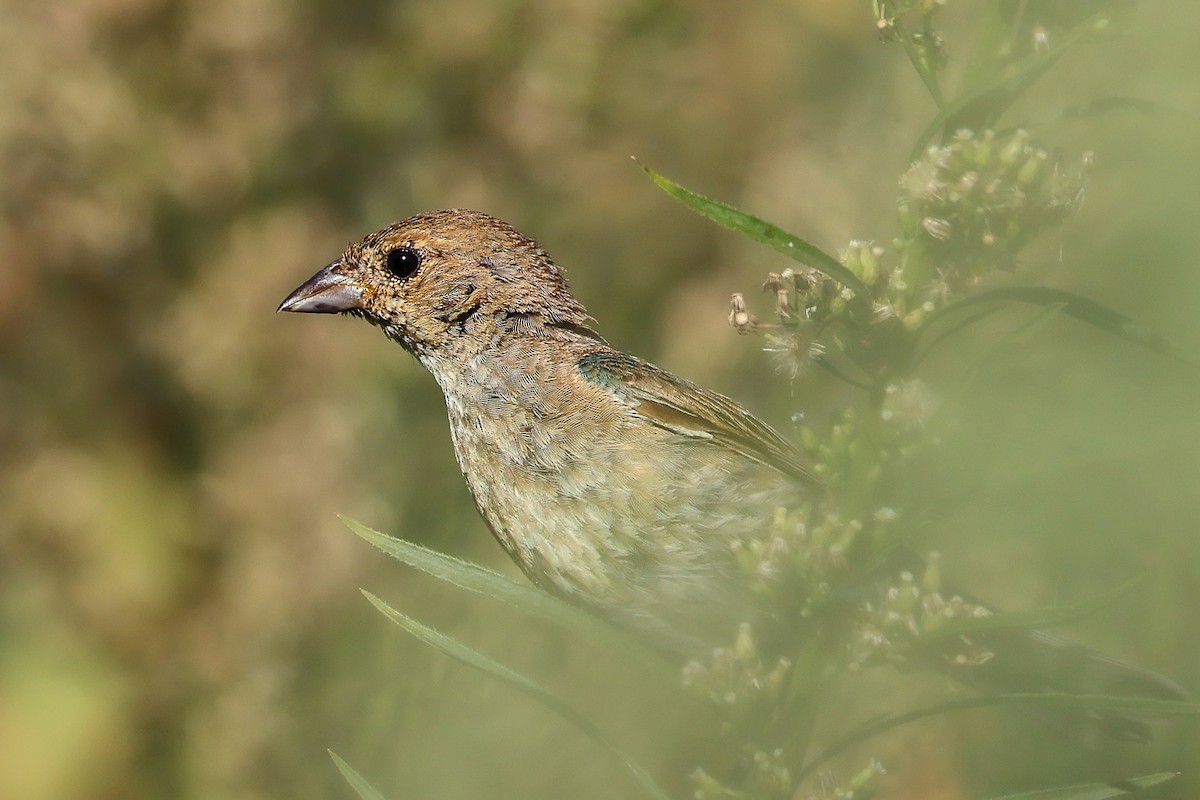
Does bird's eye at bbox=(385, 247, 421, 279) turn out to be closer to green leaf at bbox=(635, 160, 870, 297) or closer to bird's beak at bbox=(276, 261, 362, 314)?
bird's beak at bbox=(276, 261, 362, 314)

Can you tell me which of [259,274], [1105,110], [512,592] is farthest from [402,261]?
[1105,110]

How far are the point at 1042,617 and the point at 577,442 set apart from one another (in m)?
1.81

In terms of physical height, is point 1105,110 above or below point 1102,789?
above

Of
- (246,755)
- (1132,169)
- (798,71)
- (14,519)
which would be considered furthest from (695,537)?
(14,519)

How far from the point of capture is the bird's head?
3.49 meters

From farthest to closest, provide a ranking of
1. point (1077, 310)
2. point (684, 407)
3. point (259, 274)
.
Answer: point (259, 274) < point (684, 407) < point (1077, 310)

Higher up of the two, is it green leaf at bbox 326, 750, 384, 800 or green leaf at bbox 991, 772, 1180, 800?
green leaf at bbox 991, 772, 1180, 800

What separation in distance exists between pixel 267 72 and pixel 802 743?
3.72m

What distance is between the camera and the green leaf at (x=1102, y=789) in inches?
50.8

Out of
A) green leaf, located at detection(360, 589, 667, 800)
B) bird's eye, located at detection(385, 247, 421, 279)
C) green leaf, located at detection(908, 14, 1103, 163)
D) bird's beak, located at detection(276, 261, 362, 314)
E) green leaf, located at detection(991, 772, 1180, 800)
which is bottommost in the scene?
green leaf, located at detection(360, 589, 667, 800)

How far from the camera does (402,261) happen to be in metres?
3.53

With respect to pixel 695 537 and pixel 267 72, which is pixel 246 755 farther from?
pixel 267 72

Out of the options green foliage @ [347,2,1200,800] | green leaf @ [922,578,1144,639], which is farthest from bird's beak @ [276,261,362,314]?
green leaf @ [922,578,1144,639]

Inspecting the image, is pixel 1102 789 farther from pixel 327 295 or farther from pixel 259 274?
pixel 259 274
